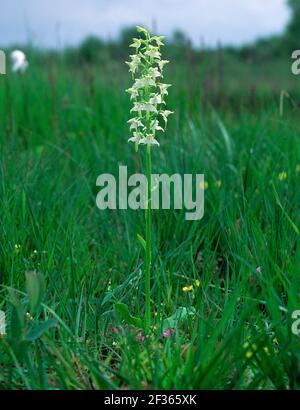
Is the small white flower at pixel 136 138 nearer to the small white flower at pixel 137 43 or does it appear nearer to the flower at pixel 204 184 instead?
the small white flower at pixel 137 43

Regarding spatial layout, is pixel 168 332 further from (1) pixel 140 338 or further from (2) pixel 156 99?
(2) pixel 156 99

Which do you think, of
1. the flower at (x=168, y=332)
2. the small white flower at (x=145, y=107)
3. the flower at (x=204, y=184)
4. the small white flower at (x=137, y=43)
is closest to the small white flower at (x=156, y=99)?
the small white flower at (x=145, y=107)

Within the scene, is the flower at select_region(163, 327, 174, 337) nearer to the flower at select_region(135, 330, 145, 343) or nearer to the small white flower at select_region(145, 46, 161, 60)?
the flower at select_region(135, 330, 145, 343)

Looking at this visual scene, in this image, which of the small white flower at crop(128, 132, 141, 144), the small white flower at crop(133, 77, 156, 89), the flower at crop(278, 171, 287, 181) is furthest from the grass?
the small white flower at crop(133, 77, 156, 89)

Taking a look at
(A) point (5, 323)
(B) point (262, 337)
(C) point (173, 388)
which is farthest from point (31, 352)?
(B) point (262, 337)

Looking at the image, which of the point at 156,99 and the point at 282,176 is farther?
the point at 282,176

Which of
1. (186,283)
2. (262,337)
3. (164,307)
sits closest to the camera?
(262,337)

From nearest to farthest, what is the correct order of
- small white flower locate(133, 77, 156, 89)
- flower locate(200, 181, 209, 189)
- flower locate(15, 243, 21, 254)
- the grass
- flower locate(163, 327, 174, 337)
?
the grass, small white flower locate(133, 77, 156, 89), flower locate(163, 327, 174, 337), flower locate(15, 243, 21, 254), flower locate(200, 181, 209, 189)

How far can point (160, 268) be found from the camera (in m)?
2.29

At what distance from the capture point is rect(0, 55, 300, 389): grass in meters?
1.76

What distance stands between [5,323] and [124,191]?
4.23ft

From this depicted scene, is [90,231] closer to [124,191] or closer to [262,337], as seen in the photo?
[124,191]

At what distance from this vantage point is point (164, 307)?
2.32 m

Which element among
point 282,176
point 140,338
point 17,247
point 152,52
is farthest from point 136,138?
point 282,176
